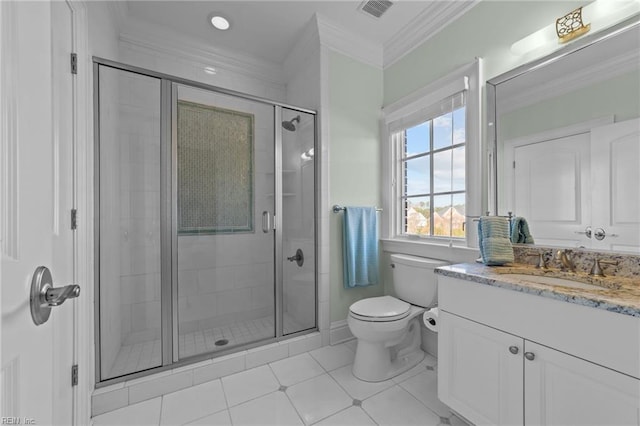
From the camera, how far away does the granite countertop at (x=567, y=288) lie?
0.86 metres

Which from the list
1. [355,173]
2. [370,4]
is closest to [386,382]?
[355,173]

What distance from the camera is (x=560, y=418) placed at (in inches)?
38.1

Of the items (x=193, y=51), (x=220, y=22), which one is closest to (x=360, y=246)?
(x=220, y=22)

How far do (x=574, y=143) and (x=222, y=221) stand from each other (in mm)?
2111

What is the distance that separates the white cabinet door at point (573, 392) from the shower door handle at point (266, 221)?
1635 mm

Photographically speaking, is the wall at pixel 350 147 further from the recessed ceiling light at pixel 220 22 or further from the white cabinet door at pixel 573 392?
the white cabinet door at pixel 573 392

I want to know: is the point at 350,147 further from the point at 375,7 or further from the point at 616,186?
the point at 616,186

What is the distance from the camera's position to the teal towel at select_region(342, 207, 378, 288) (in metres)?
2.20

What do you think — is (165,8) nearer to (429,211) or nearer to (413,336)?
(429,211)

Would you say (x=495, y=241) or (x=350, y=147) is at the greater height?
(x=350, y=147)

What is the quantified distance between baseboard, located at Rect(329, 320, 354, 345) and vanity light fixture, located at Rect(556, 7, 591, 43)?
2240 millimetres

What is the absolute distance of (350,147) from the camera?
232cm

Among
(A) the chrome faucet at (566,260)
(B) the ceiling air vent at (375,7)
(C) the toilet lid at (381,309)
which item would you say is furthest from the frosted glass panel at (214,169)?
(A) the chrome faucet at (566,260)

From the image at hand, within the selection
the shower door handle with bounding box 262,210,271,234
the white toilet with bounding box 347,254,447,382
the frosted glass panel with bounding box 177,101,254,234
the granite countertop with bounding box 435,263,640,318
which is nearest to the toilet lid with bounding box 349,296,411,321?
the white toilet with bounding box 347,254,447,382
